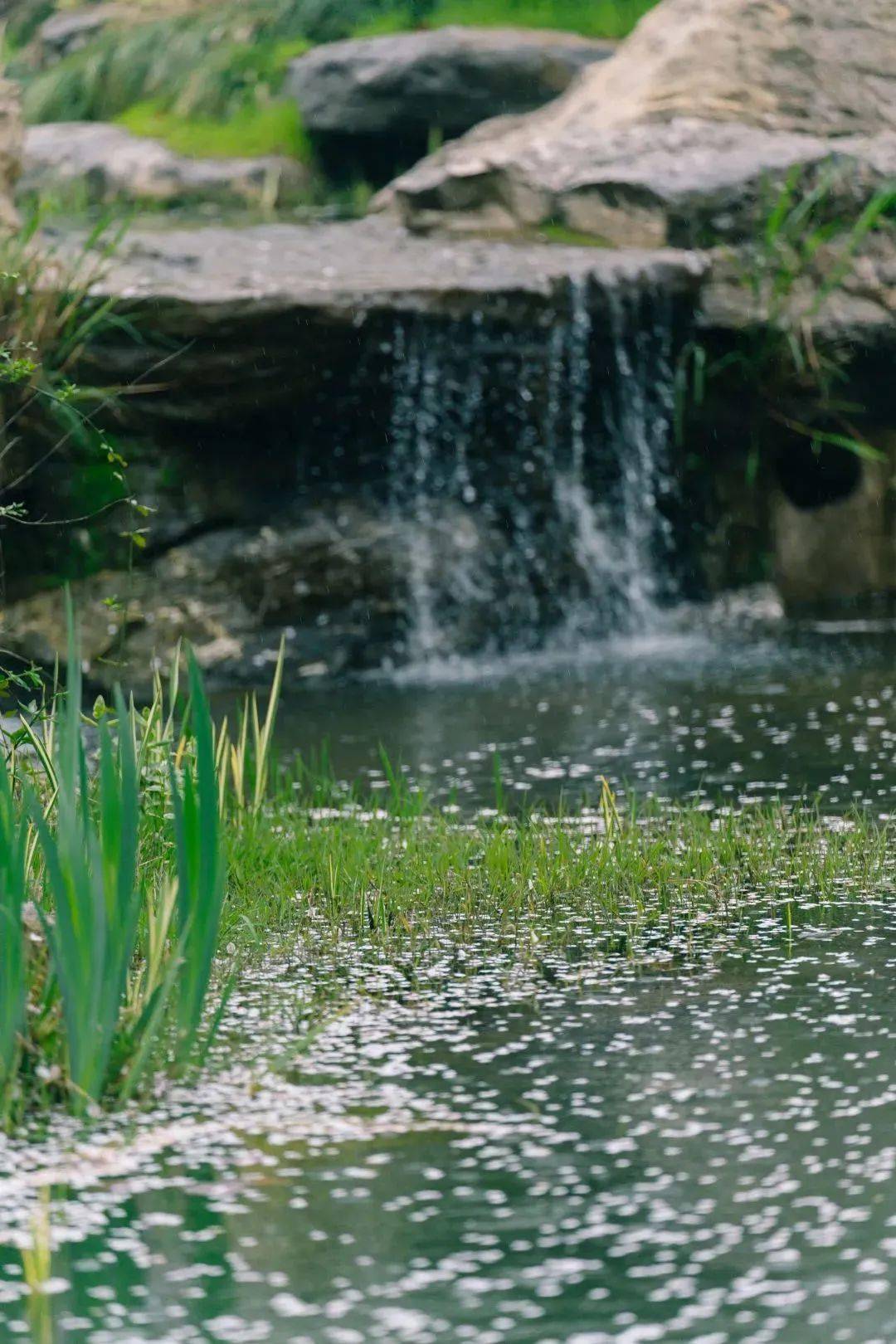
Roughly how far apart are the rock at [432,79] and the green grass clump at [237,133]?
241mm

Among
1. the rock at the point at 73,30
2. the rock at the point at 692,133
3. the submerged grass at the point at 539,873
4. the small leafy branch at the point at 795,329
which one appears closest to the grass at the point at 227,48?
the rock at the point at 73,30

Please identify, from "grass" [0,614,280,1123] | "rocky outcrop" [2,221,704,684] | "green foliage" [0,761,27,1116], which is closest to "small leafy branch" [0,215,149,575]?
"rocky outcrop" [2,221,704,684]

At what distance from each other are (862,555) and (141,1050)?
22.1 ft

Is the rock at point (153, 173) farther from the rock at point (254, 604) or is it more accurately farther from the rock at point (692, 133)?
the rock at point (254, 604)

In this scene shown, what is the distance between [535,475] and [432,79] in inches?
146

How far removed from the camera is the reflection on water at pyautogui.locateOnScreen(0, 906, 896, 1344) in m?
2.31

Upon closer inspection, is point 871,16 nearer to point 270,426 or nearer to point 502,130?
point 502,130

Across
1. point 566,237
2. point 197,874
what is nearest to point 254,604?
point 566,237

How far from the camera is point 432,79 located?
11.4 meters

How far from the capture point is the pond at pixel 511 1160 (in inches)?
91.5

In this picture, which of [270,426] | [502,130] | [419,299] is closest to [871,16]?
[502,130]

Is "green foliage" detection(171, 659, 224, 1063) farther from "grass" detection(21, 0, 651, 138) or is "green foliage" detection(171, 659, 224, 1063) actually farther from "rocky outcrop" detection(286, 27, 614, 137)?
"grass" detection(21, 0, 651, 138)

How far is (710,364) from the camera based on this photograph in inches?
344

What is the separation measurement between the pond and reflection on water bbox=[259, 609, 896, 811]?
142 cm
